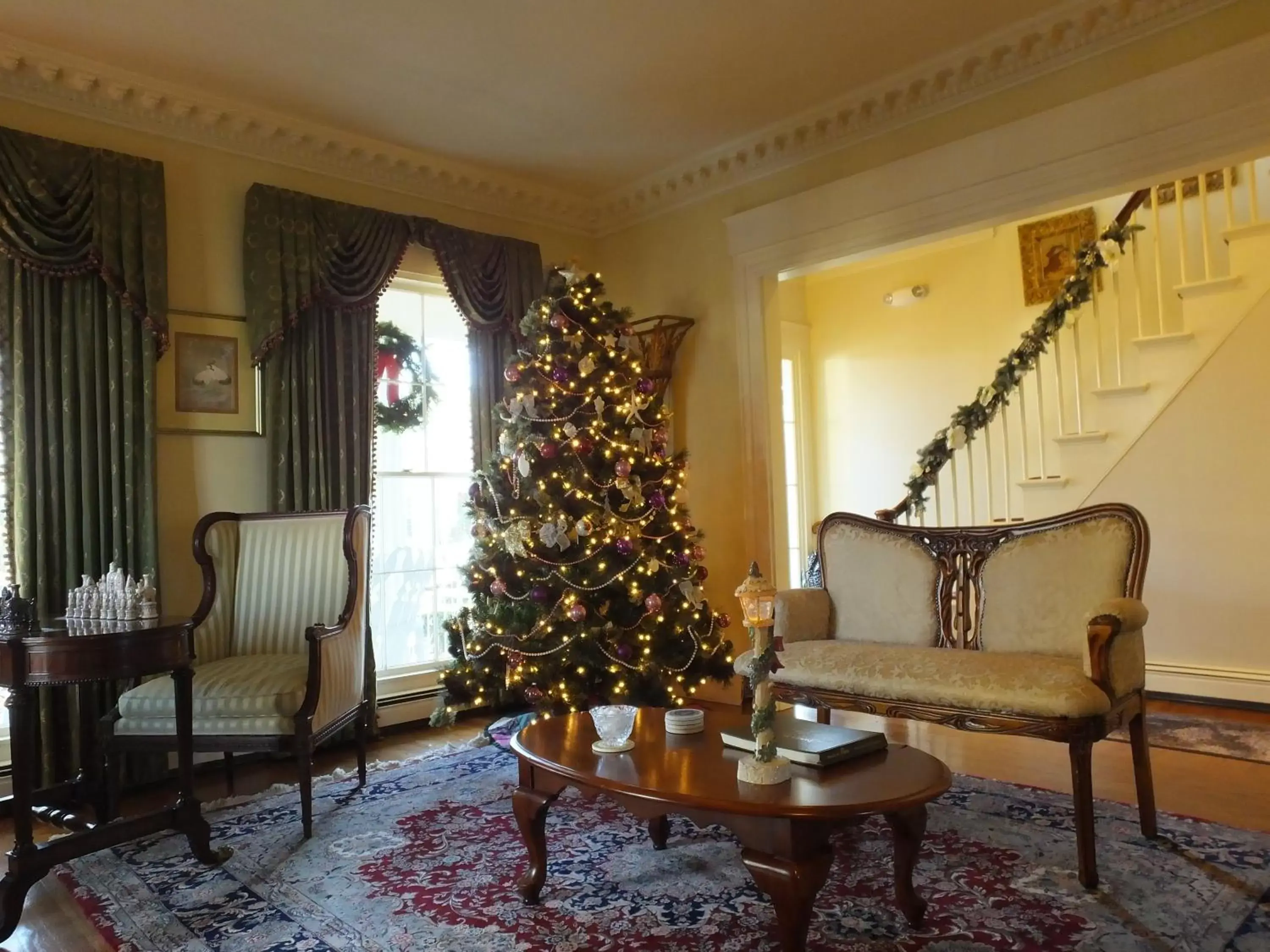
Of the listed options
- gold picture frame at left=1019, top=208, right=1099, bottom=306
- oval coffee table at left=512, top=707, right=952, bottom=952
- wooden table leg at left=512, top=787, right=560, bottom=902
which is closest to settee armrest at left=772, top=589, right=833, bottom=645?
oval coffee table at left=512, top=707, right=952, bottom=952

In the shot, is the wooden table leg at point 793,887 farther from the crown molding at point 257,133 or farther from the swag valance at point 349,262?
the crown molding at point 257,133

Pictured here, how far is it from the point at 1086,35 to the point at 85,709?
4.72m

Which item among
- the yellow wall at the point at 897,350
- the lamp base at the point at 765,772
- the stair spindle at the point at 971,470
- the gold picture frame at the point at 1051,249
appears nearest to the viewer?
the lamp base at the point at 765,772

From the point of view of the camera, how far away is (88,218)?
351 centimetres

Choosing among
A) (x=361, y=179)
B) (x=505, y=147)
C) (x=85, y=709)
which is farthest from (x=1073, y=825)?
(x=361, y=179)

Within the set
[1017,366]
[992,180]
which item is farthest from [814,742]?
[1017,366]

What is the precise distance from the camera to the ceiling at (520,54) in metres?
3.23

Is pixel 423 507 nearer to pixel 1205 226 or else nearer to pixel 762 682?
pixel 762 682

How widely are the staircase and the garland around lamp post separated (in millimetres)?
2550

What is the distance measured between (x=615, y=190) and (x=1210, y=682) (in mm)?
4181

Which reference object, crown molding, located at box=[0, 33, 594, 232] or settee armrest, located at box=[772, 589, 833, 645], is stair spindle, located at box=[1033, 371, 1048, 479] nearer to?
settee armrest, located at box=[772, 589, 833, 645]

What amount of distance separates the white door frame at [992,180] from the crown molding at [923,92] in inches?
7.7

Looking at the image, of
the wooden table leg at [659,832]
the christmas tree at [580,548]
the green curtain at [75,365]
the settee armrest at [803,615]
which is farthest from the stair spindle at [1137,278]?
the green curtain at [75,365]

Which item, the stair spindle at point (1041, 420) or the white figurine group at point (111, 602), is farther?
the stair spindle at point (1041, 420)
